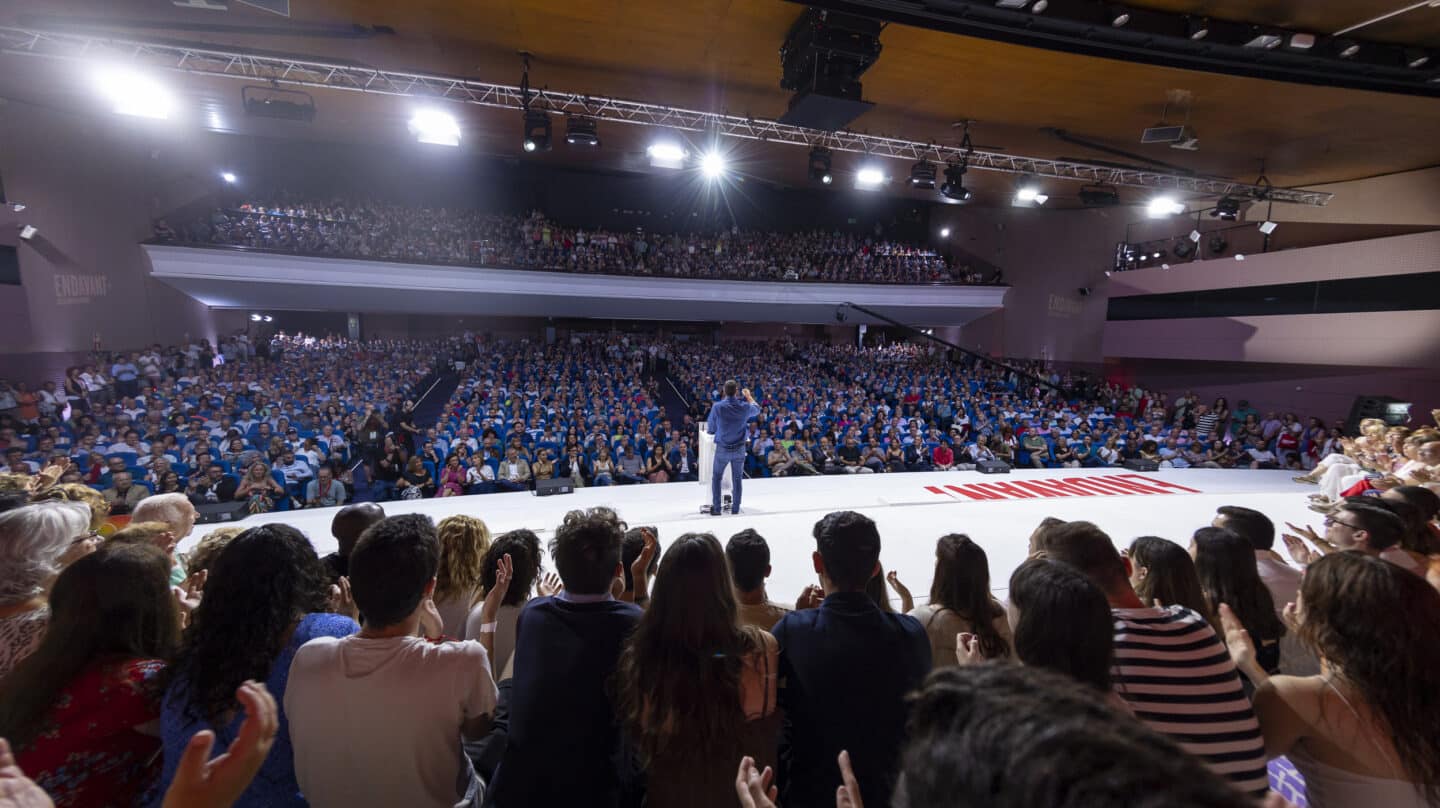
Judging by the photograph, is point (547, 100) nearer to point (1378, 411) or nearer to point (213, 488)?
point (213, 488)

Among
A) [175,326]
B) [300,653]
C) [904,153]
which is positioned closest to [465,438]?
[300,653]

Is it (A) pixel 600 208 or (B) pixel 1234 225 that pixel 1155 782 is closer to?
(B) pixel 1234 225

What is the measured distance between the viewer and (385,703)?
1242 mm

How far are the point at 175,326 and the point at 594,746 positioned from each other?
592 inches

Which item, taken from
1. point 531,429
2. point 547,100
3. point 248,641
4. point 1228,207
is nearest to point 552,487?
point 531,429

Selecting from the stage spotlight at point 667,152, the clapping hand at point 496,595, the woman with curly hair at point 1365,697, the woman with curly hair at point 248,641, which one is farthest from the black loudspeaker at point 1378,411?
the woman with curly hair at point 248,641

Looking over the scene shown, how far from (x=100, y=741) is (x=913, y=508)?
4982 mm

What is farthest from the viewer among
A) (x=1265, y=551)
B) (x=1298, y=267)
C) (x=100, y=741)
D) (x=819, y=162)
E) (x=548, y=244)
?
(x=548, y=244)

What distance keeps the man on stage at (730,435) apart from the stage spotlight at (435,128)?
4.55m

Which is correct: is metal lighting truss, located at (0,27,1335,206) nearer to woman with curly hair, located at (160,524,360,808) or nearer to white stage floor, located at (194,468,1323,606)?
white stage floor, located at (194,468,1323,606)

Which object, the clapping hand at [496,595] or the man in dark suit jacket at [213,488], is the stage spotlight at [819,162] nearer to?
the clapping hand at [496,595]

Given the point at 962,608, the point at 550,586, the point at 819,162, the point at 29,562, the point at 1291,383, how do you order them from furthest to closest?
the point at 1291,383 → the point at 819,162 → the point at 550,586 → the point at 962,608 → the point at 29,562

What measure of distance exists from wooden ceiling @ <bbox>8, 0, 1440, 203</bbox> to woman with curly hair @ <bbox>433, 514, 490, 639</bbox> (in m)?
4.90

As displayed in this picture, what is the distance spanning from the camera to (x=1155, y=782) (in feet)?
1.18
